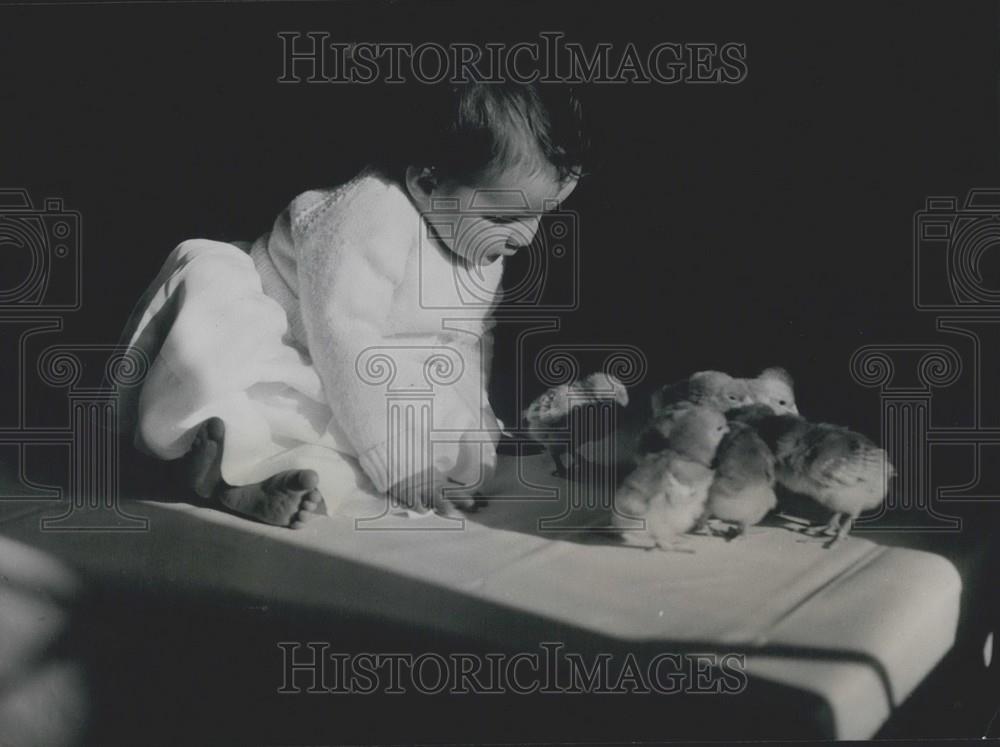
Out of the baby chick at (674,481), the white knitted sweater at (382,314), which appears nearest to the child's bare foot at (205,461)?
the white knitted sweater at (382,314)

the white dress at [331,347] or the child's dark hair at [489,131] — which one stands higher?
the child's dark hair at [489,131]

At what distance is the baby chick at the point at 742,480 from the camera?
0.93 m

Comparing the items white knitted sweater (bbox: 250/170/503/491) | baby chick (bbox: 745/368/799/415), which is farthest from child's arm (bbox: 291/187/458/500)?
baby chick (bbox: 745/368/799/415)

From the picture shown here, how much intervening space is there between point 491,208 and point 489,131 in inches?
2.9

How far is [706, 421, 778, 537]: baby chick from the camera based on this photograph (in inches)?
36.7

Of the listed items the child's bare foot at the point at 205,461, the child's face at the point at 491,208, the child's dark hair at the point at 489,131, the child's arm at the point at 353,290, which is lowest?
the child's bare foot at the point at 205,461

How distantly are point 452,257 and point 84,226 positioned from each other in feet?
1.21

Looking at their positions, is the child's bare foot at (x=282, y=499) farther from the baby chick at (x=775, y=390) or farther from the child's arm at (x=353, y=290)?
the baby chick at (x=775, y=390)

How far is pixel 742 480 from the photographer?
3.05 feet

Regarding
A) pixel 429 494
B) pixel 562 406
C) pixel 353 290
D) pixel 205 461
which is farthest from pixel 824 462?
pixel 205 461

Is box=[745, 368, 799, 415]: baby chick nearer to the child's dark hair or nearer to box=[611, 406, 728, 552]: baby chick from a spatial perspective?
box=[611, 406, 728, 552]: baby chick

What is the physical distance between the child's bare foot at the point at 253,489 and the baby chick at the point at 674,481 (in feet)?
0.99

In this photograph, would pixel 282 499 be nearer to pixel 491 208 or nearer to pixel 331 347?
pixel 331 347

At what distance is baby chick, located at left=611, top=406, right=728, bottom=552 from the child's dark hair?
0.27 metres
